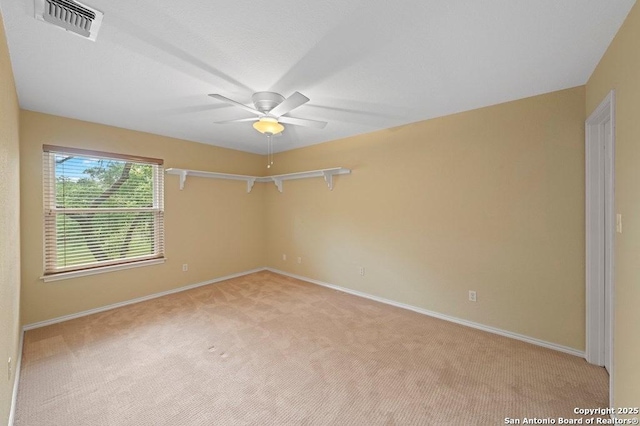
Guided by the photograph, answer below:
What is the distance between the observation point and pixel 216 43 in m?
1.67

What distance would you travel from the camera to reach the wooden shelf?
3.90 metres

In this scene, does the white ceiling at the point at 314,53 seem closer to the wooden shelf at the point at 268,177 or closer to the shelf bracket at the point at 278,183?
the wooden shelf at the point at 268,177

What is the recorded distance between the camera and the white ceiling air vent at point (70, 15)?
1335 mm

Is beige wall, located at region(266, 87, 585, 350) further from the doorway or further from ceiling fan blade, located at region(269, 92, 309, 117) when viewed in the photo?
ceiling fan blade, located at region(269, 92, 309, 117)

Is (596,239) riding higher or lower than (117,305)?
higher

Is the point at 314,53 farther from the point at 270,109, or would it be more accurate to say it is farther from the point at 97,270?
the point at 97,270

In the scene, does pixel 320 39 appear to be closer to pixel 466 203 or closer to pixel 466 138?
pixel 466 138

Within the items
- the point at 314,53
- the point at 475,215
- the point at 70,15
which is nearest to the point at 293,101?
the point at 314,53

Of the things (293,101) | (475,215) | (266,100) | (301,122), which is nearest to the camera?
(293,101)

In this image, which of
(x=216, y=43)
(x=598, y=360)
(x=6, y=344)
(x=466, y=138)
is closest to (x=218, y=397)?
(x=6, y=344)

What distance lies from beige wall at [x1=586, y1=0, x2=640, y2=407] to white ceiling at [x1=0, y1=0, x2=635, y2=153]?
20 cm

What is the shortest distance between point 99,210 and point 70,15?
2572mm

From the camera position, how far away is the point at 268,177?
15.9 feet

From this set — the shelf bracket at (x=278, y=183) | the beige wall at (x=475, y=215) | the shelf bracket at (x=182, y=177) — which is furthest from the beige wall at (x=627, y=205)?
the shelf bracket at (x=182, y=177)
